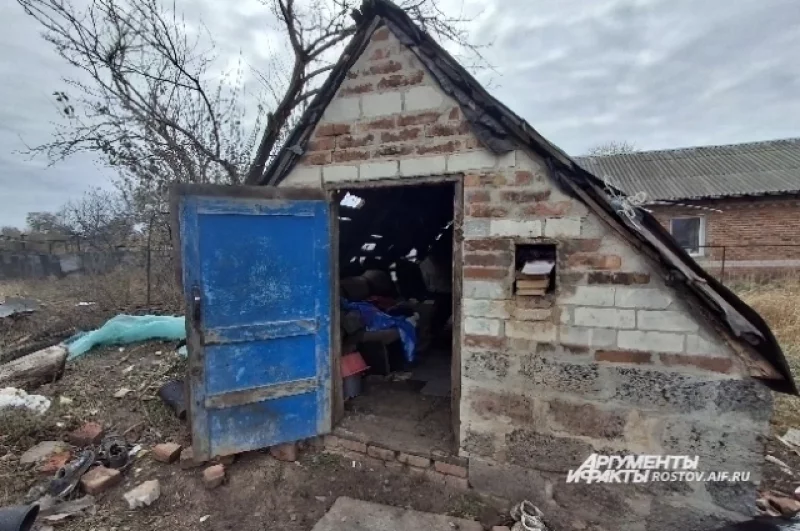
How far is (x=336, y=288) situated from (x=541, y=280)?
5.78ft

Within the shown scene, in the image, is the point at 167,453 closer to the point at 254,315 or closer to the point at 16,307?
the point at 254,315

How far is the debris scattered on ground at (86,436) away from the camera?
3955mm

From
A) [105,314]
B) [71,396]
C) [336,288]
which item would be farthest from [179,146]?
[336,288]

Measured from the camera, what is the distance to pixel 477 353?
10.5 ft

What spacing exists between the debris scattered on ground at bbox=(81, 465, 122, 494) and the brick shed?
94 cm

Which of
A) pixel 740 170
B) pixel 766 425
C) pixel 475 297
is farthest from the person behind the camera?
pixel 740 170

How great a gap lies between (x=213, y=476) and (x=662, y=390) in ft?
11.5

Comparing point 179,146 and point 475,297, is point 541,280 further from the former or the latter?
point 179,146

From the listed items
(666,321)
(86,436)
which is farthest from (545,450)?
(86,436)

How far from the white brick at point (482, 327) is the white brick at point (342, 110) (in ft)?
6.28

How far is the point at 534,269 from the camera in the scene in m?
2.85

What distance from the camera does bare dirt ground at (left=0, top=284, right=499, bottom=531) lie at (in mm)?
3154

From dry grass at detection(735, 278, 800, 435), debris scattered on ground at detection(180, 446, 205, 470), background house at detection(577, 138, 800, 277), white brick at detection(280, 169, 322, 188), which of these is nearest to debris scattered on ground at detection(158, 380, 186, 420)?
debris scattered on ground at detection(180, 446, 205, 470)

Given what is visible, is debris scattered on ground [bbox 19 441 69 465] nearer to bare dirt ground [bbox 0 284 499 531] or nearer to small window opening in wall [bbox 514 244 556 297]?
bare dirt ground [bbox 0 284 499 531]
